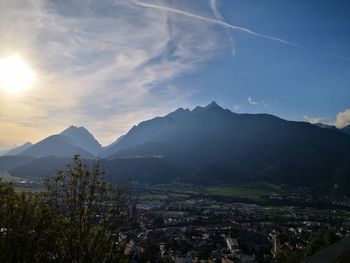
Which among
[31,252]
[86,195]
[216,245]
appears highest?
[86,195]

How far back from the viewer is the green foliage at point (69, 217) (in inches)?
462

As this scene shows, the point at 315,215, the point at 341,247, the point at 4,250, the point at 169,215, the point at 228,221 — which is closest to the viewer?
the point at 341,247

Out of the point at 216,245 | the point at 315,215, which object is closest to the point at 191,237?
the point at 216,245

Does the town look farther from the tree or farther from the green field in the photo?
the tree

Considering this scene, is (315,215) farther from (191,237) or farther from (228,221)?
(191,237)

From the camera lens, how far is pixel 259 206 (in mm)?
123625

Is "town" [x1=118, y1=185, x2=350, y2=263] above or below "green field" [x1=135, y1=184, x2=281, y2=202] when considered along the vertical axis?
below

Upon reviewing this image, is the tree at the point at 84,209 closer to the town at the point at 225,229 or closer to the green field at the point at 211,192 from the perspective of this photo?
the town at the point at 225,229

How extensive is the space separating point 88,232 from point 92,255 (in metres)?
0.69

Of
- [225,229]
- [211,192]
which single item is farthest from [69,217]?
[211,192]

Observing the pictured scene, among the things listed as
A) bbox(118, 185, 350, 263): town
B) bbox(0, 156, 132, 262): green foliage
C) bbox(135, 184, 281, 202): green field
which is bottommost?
bbox(118, 185, 350, 263): town

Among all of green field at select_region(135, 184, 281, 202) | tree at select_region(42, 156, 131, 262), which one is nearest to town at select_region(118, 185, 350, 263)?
green field at select_region(135, 184, 281, 202)

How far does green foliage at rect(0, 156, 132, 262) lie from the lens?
11742 mm

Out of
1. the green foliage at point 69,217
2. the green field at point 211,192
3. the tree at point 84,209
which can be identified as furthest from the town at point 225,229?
the tree at point 84,209
